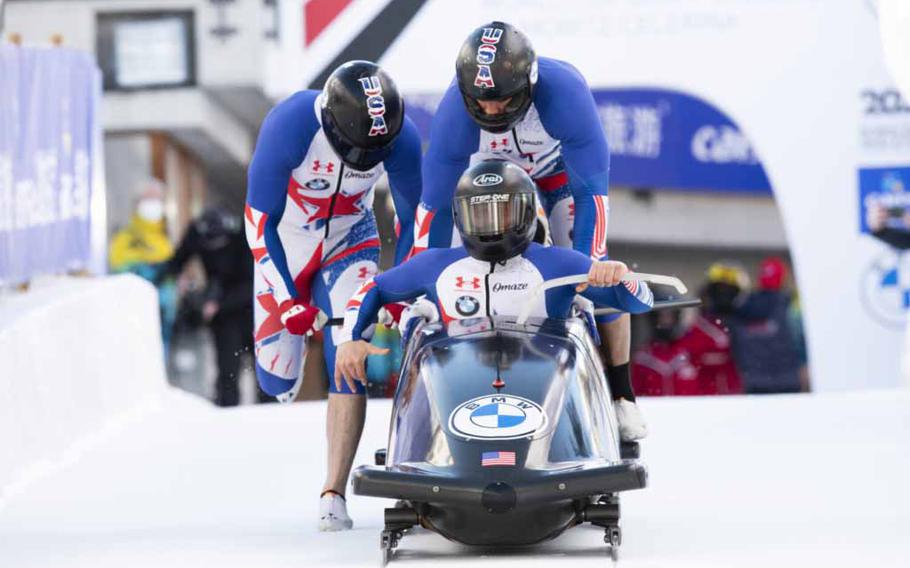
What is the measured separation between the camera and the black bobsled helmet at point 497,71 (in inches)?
208

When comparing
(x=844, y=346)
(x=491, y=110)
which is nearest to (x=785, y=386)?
(x=844, y=346)

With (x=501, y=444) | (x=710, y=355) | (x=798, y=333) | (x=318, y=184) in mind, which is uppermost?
(x=318, y=184)

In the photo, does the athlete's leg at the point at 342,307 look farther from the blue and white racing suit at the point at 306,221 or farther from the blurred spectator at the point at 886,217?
the blurred spectator at the point at 886,217

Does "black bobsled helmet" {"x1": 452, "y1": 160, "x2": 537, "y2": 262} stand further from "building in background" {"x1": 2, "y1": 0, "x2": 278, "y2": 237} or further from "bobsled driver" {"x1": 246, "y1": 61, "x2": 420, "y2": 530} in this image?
"building in background" {"x1": 2, "y1": 0, "x2": 278, "y2": 237}

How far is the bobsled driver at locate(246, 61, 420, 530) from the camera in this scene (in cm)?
546

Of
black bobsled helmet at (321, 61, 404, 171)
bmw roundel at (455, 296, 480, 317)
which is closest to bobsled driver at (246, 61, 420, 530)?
black bobsled helmet at (321, 61, 404, 171)

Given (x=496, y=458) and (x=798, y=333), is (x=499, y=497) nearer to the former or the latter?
(x=496, y=458)

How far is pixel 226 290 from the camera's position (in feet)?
33.4

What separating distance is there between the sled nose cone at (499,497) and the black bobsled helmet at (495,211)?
0.82 m

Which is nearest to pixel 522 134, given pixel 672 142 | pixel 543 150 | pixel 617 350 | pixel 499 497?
pixel 543 150

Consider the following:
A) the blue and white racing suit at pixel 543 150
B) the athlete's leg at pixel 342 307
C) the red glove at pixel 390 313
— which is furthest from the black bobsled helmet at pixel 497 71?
the athlete's leg at pixel 342 307

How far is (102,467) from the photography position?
7.11m

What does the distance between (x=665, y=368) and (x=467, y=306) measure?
18.9ft

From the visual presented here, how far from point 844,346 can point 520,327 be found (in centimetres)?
651
